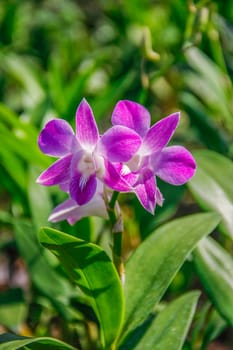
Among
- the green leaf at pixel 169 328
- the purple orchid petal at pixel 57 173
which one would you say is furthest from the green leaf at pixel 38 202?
the purple orchid petal at pixel 57 173

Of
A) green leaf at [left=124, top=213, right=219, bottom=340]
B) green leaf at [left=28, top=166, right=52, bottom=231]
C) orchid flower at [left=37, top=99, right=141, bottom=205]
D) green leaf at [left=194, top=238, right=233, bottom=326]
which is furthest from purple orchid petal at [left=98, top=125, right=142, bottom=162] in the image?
green leaf at [left=28, top=166, right=52, bottom=231]

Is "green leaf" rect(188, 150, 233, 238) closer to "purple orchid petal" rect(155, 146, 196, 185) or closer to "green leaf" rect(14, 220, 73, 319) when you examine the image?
"green leaf" rect(14, 220, 73, 319)

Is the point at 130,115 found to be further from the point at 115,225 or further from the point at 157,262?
the point at 157,262

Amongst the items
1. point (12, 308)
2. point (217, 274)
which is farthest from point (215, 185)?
point (12, 308)

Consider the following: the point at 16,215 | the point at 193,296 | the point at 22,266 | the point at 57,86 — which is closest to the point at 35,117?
the point at 57,86

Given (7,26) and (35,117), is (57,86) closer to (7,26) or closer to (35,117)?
(35,117)
